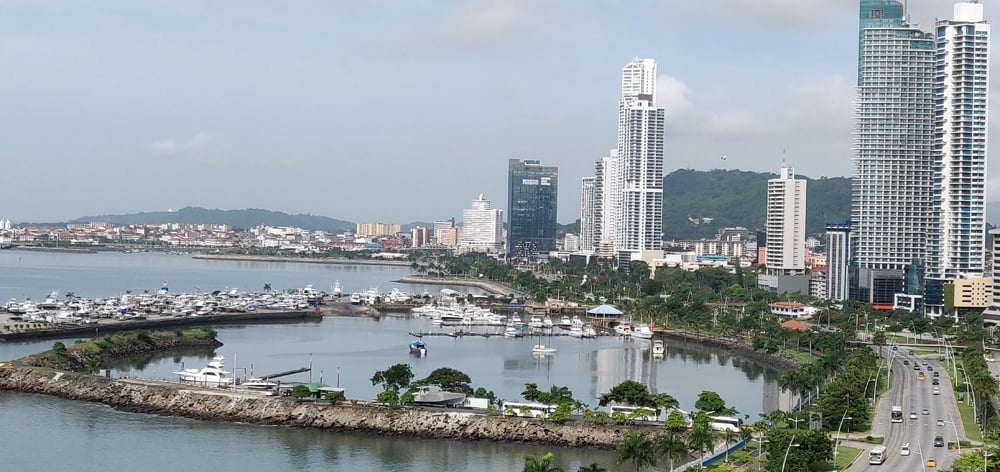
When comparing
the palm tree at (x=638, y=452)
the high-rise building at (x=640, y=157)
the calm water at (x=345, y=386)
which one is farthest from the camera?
the high-rise building at (x=640, y=157)

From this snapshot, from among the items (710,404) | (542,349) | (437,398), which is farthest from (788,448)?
(542,349)

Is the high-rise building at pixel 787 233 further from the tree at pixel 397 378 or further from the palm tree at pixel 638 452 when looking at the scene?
the palm tree at pixel 638 452

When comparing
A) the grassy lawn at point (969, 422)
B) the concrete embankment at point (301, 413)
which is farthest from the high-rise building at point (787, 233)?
the concrete embankment at point (301, 413)

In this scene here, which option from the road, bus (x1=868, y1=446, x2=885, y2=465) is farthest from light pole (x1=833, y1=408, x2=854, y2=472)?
bus (x1=868, y1=446, x2=885, y2=465)

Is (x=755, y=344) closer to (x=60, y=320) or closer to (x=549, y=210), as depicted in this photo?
(x=60, y=320)

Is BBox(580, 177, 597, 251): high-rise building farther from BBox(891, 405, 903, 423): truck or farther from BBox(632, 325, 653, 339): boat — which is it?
BBox(891, 405, 903, 423): truck

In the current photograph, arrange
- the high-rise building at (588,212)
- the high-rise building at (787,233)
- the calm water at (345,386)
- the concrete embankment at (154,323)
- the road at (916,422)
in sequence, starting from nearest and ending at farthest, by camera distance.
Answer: the road at (916,422) < the calm water at (345,386) < the concrete embankment at (154,323) < the high-rise building at (787,233) < the high-rise building at (588,212)

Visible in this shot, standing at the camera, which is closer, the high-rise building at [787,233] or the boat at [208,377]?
the boat at [208,377]
